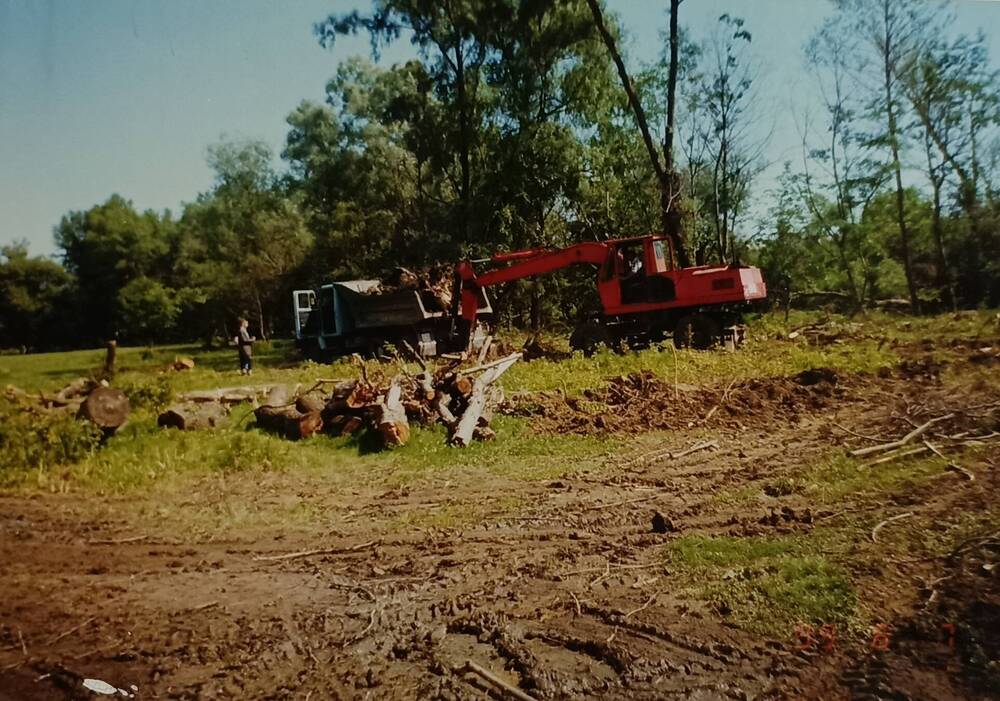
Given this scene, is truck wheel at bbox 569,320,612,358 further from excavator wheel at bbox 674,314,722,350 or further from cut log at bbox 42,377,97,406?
cut log at bbox 42,377,97,406

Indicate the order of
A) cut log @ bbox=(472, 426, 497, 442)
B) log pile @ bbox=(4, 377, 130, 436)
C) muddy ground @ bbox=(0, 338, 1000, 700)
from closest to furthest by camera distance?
muddy ground @ bbox=(0, 338, 1000, 700) < log pile @ bbox=(4, 377, 130, 436) < cut log @ bbox=(472, 426, 497, 442)

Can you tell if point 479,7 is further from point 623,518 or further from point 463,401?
point 623,518

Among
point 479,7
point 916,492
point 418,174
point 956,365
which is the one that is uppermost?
point 479,7

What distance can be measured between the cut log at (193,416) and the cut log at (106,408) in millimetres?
872

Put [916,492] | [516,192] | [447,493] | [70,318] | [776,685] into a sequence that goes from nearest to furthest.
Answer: [776,685], [70,318], [916,492], [447,493], [516,192]

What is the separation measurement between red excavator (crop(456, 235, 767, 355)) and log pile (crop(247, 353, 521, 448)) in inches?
136

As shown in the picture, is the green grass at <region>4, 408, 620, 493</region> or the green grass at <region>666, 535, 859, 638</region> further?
the green grass at <region>4, 408, 620, 493</region>

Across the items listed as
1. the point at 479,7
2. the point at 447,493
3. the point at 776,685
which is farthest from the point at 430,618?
the point at 479,7

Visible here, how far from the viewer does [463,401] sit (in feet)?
30.9

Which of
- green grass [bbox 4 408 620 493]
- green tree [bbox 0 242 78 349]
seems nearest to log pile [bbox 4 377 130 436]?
green grass [bbox 4 408 620 493]

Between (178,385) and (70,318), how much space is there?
388cm

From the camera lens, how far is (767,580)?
12.0 feet

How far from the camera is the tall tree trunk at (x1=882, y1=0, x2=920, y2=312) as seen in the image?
6012 mm

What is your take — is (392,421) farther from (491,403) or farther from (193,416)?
(193,416)
